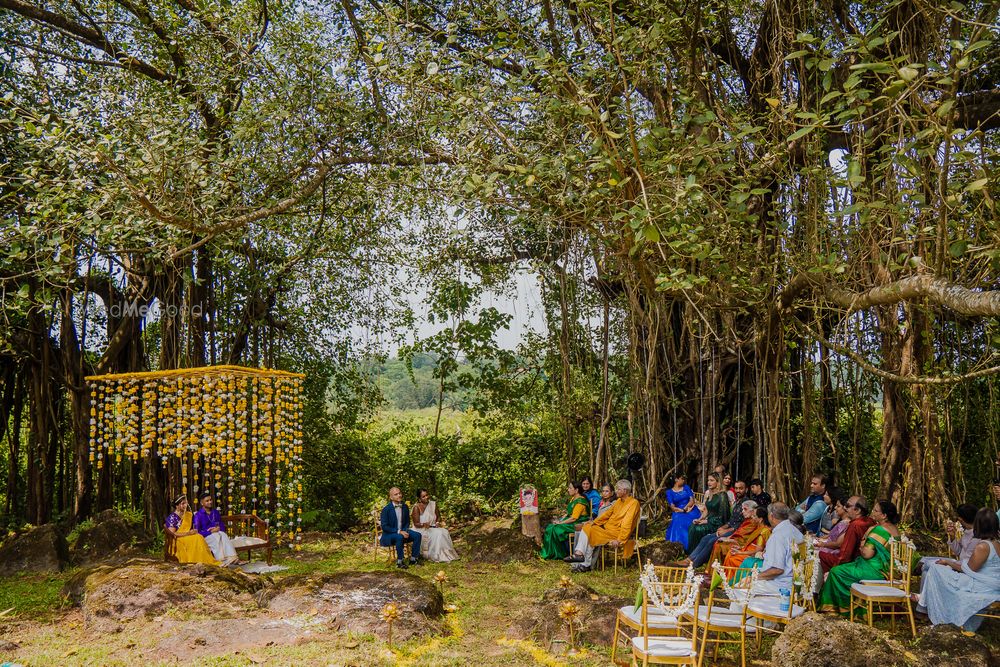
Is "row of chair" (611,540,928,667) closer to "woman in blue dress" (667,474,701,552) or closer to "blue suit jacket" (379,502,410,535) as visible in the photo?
"woman in blue dress" (667,474,701,552)

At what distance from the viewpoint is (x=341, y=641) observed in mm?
4922

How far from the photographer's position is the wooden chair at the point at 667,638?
12.6 ft

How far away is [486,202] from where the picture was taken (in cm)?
525

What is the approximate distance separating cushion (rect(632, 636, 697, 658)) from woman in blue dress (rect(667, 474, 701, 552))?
3693 mm

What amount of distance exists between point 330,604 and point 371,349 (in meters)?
6.66

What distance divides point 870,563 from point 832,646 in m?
1.70

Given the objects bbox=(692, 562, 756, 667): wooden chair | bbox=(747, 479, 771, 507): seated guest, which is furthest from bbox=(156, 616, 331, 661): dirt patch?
bbox=(747, 479, 771, 507): seated guest

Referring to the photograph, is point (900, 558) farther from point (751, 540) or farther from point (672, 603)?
point (672, 603)

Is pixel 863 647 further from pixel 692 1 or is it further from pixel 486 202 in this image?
pixel 692 1

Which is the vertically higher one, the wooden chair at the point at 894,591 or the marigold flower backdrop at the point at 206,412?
the marigold flower backdrop at the point at 206,412

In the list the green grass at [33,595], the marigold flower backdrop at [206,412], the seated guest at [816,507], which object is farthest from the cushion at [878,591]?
the green grass at [33,595]

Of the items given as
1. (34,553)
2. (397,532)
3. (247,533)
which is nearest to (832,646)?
(397,532)

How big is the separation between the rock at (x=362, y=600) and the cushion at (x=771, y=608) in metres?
2.05

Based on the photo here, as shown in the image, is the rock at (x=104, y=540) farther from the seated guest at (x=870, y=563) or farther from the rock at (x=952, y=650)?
the rock at (x=952, y=650)
